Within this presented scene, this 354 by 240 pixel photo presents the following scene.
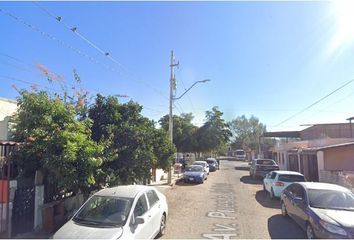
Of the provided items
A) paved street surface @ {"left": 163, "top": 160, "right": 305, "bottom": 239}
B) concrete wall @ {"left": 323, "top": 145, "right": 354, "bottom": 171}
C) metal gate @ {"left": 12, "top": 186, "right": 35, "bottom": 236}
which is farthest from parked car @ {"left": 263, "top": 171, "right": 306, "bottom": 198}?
metal gate @ {"left": 12, "top": 186, "right": 35, "bottom": 236}

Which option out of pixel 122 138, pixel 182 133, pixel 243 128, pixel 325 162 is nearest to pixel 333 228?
Answer: pixel 122 138

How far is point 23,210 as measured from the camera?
9.27m

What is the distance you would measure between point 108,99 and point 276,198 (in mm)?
9754

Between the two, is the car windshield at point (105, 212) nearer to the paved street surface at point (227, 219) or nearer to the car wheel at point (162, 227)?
the car wheel at point (162, 227)

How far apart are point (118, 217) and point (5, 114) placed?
796 cm

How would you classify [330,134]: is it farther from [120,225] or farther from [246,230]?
[120,225]

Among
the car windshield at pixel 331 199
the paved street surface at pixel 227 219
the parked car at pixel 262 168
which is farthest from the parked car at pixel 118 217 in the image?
the parked car at pixel 262 168

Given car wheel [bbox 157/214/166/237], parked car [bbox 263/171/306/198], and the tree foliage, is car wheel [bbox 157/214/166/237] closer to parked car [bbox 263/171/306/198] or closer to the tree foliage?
parked car [bbox 263/171/306/198]

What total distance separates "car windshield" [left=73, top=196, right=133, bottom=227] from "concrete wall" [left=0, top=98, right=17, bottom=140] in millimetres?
5972

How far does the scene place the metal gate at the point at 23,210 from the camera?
8922 mm

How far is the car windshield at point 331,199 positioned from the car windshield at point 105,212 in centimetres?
526

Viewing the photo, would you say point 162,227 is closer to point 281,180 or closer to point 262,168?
point 281,180

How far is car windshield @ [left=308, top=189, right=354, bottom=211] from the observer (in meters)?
8.57

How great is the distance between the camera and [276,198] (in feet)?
52.1
